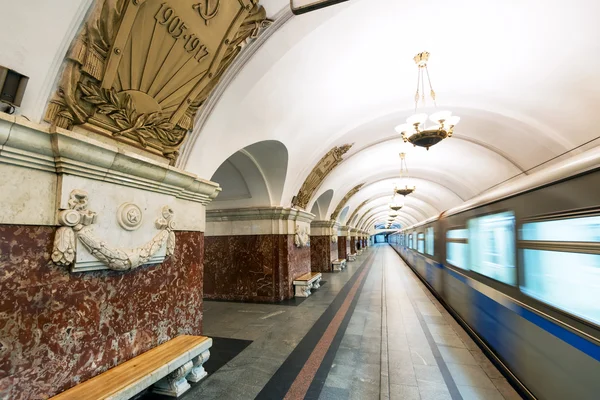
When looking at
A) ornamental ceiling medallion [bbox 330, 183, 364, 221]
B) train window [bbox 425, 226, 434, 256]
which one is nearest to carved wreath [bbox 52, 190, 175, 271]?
train window [bbox 425, 226, 434, 256]

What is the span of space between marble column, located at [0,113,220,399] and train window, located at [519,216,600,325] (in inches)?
135

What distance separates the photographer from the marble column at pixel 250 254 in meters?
6.66

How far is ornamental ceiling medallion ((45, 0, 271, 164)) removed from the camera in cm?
211

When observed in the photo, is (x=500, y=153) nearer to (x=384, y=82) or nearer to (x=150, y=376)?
(x=384, y=82)

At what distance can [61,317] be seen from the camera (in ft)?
6.66

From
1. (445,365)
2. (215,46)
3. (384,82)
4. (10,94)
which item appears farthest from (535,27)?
(10,94)

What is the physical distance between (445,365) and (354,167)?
848cm

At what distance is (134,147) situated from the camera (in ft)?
8.92

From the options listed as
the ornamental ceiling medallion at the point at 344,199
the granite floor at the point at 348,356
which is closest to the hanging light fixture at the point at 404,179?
the ornamental ceiling medallion at the point at 344,199

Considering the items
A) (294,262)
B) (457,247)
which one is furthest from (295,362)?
(294,262)

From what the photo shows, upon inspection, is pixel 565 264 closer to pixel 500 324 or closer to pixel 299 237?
pixel 500 324

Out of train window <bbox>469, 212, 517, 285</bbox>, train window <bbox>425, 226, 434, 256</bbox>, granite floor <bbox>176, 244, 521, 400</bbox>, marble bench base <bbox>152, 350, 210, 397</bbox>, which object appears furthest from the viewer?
train window <bbox>425, 226, 434, 256</bbox>

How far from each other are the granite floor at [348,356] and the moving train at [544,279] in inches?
18.8

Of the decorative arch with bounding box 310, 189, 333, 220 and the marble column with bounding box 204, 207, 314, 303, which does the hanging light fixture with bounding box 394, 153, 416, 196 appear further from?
the marble column with bounding box 204, 207, 314, 303
